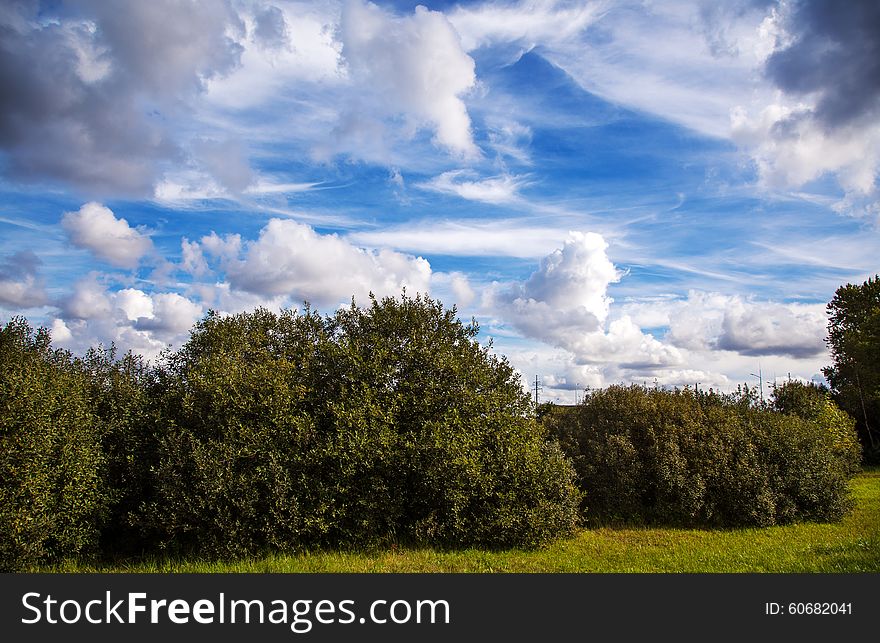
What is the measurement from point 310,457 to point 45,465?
7.37m

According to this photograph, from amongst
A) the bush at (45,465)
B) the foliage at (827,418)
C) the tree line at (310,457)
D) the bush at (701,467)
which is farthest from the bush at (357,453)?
the foliage at (827,418)

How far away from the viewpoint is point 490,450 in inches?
797

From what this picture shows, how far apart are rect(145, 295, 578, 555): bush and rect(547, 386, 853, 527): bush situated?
14.4 ft

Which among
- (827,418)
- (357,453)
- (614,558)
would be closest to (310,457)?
(357,453)

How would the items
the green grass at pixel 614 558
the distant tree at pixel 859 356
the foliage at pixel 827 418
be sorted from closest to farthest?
the green grass at pixel 614 558
the foliage at pixel 827 418
the distant tree at pixel 859 356

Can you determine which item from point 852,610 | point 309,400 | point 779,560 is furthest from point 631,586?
point 309,400

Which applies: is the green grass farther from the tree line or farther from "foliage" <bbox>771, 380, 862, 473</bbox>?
"foliage" <bbox>771, 380, 862, 473</bbox>

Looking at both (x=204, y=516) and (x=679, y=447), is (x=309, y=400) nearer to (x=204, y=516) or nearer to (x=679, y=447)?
(x=204, y=516)

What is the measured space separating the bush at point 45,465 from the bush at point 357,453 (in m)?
1.97

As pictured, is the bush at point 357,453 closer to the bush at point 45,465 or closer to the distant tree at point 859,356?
the bush at point 45,465

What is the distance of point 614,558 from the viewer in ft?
60.5

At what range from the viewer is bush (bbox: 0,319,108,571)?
639 inches

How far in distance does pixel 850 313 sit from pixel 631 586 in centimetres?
6345

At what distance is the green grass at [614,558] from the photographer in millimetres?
16781
